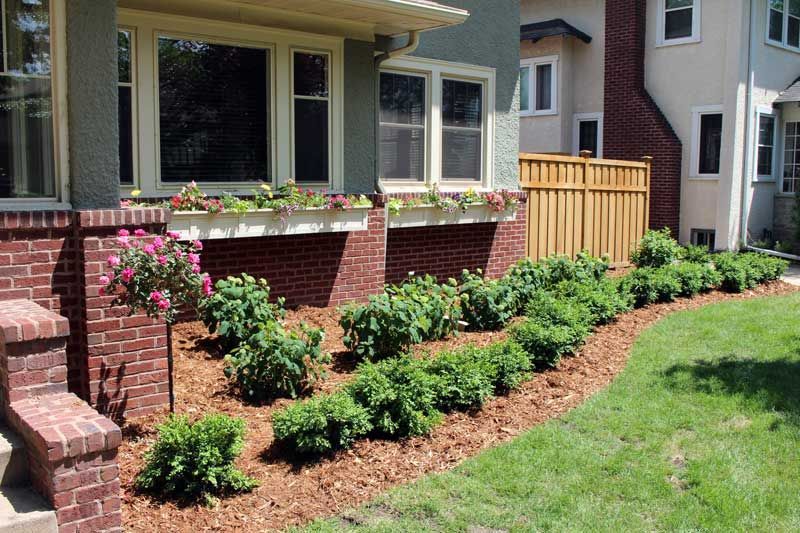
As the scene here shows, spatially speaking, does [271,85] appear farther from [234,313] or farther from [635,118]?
[635,118]

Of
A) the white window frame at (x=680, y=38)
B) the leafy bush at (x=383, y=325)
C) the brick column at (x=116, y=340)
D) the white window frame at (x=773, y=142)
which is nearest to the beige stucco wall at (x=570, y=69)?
the white window frame at (x=680, y=38)

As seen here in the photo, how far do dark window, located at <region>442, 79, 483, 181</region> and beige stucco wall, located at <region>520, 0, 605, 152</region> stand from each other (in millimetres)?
7679

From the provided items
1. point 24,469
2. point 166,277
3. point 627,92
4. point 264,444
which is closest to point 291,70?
point 166,277

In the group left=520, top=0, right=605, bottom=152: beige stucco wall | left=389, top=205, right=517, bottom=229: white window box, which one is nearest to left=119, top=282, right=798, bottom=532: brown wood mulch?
left=389, top=205, right=517, bottom=229: white window box

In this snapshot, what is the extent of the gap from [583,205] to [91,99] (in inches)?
362

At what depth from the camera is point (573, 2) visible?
58.3ft

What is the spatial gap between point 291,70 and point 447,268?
362 cm

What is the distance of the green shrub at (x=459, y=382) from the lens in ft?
18.1

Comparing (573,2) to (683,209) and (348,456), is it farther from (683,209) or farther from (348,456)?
(348,456)

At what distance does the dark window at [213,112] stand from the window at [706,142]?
1099cm

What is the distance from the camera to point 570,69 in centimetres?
1791

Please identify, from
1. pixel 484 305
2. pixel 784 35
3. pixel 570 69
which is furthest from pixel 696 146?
pixel 484 305

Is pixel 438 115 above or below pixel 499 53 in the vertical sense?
below

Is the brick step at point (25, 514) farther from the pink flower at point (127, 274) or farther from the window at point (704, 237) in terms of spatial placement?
the window at point (704, 237)
